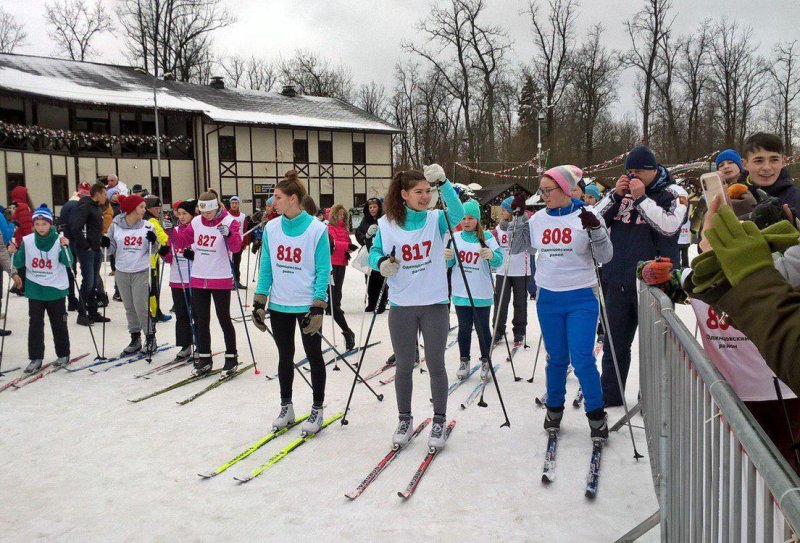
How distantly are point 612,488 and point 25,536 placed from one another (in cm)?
328

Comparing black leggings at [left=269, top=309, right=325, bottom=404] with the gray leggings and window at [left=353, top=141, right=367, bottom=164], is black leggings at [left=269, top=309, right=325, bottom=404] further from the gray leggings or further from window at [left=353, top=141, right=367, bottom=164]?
window at [left=353, top=141, right=367, bottom=164]

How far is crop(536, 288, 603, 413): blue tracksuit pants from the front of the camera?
4.28m

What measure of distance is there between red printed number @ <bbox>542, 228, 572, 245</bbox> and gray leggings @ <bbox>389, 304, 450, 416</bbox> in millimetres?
911

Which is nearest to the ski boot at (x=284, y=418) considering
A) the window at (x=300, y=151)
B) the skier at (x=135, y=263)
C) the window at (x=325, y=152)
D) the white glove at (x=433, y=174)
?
the white glove at (x=433, y=174)


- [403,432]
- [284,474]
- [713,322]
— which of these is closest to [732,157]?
[713,322]

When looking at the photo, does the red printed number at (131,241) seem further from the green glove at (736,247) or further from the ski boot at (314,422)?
the green glove at (736,247)

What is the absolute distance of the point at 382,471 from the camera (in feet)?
13.0

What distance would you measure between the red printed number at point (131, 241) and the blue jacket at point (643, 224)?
5.49m

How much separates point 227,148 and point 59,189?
8.62 meters

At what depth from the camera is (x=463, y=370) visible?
630 cm

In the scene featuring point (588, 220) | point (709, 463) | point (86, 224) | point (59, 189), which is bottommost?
point (709, 463)

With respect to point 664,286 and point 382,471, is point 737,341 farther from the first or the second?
point 382,471

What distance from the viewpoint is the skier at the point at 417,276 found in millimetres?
4312

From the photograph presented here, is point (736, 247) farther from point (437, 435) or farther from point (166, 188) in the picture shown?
point (166, 188)
